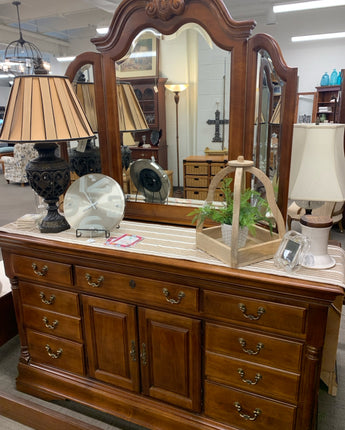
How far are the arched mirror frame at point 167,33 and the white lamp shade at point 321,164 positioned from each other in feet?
0.44

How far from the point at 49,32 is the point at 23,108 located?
782 centimetres

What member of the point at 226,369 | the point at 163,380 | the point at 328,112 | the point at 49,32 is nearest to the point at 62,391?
the point at 163,380

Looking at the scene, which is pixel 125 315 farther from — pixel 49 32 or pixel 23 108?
pixel 49 32

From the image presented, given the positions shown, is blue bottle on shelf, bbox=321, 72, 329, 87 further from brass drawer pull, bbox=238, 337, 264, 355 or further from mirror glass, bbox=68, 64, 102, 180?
brass drawer pull, bbox=238, 337, 264, 355

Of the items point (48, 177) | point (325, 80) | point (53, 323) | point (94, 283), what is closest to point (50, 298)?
point (53, 323)

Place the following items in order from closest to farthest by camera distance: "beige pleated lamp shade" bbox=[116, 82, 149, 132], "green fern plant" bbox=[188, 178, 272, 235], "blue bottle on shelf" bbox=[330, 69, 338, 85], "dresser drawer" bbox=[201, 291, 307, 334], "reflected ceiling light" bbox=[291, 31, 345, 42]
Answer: "dresser drawer" bbox=[201, 291, 307, 334] → "green fern plant" bbox=[188, 178, 272, 235] → "beige pleated lamp shade" bbox=[116, 82, 149, 132] → "reflected ceiling light" bbox=[291, 31, 345, 42] → "blue bottle on shelf" bbox=[330, 69, 338, 85]

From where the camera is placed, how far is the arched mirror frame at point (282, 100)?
1.42 metres

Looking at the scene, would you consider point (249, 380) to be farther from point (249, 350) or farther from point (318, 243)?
point (318, 243)

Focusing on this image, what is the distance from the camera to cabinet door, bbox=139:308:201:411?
149cm

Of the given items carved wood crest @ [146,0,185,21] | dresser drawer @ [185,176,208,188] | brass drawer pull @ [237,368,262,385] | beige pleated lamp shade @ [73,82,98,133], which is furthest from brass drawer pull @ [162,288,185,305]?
carved wood crest @ [146,0,185,21]

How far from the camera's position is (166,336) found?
1.53 metres

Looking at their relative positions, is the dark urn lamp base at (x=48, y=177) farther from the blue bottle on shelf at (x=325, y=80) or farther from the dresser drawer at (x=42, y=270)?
the blue bottle on shelf at (x=325, y=80)

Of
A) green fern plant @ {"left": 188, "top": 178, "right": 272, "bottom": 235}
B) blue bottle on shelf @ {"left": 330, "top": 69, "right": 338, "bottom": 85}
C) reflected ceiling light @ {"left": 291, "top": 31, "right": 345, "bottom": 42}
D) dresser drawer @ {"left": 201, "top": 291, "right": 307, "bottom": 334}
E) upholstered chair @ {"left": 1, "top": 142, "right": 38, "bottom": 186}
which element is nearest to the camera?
dresser drawer @ {"left": 201, "top": 291, "right": 307, "bottom": 334}

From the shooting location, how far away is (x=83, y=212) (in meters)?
1.73
